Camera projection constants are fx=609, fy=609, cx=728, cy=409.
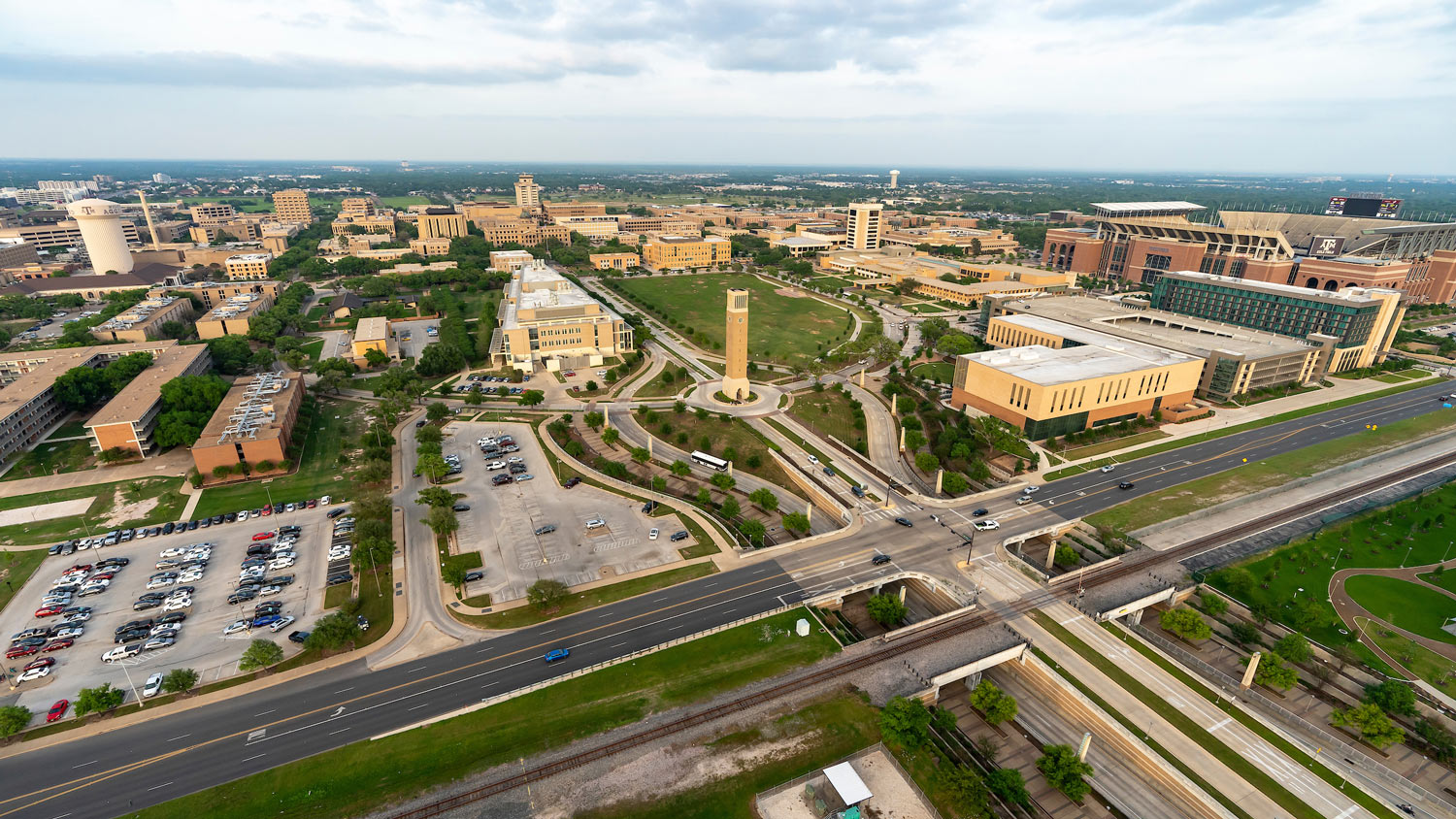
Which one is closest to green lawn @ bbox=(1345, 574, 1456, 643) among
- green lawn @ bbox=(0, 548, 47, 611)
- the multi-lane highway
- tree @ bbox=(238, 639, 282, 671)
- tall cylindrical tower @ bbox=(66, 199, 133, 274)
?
the multi-lane highway

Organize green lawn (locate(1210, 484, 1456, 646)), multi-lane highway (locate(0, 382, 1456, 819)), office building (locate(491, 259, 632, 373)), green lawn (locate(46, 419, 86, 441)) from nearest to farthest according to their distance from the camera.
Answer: multi-lane highway (locate(0, 382, 1456, 819)) < green lawn (locate(1210, 484, 1456, 646)) < green lawn (locate(46, 419, 86, 441)) < office building (locate(491, 259, 632, 373))

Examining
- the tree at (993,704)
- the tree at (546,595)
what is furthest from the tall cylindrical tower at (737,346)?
the tree at (993,704)

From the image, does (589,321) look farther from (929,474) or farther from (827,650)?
(827,650)

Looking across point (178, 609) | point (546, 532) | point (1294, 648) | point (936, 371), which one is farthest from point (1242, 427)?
point (178, 609)

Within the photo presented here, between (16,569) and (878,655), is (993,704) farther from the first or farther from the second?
(16,569)

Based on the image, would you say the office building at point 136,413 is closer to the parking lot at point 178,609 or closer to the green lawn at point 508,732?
the parking lot at point 178,609

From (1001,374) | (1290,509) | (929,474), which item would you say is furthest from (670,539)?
(1290,509)

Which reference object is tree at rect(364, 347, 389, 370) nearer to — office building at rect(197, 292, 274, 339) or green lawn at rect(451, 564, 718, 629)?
office building at rect(197, 292, 274, 339)
